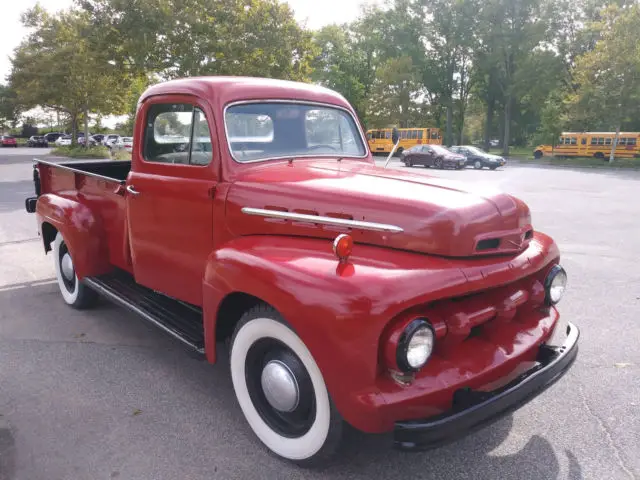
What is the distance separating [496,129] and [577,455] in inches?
2432

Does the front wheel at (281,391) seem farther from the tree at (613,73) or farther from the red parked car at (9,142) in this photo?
the red parked car at (9,142)

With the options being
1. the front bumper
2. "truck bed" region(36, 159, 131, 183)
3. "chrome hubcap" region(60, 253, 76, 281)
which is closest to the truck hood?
the front bumper

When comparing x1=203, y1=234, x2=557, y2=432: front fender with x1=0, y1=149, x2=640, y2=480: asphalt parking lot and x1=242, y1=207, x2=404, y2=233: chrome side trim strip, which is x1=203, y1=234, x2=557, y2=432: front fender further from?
Result: x1=0, y1=149, x2=640, y2=480: asphalt parking lot

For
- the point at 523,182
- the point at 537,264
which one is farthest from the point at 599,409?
the point at 523,182

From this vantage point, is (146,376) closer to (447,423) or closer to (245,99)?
(245,99)

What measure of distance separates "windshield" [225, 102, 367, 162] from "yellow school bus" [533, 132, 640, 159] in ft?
116

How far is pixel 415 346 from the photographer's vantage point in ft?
6.96

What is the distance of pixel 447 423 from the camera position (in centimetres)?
206

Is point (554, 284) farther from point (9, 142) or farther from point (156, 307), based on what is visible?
point (9, 142)

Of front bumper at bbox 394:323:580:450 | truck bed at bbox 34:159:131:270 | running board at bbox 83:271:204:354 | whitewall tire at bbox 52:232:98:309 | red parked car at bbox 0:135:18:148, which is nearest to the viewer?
front bumper at bbox 394:323:580:450

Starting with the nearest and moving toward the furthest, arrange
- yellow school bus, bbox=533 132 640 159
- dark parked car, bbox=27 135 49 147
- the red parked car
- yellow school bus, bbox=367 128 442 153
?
1. yellow school bus, bbox=533 132 640 159
2. yellow school bus, bbox=367 128 442 153
3. the red parked car
4. dark parked car, bbox=27 135 49 147

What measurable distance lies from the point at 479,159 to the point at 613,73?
11459 millimetres

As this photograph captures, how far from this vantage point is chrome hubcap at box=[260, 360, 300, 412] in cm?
244

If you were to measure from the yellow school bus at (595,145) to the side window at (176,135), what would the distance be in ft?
119
